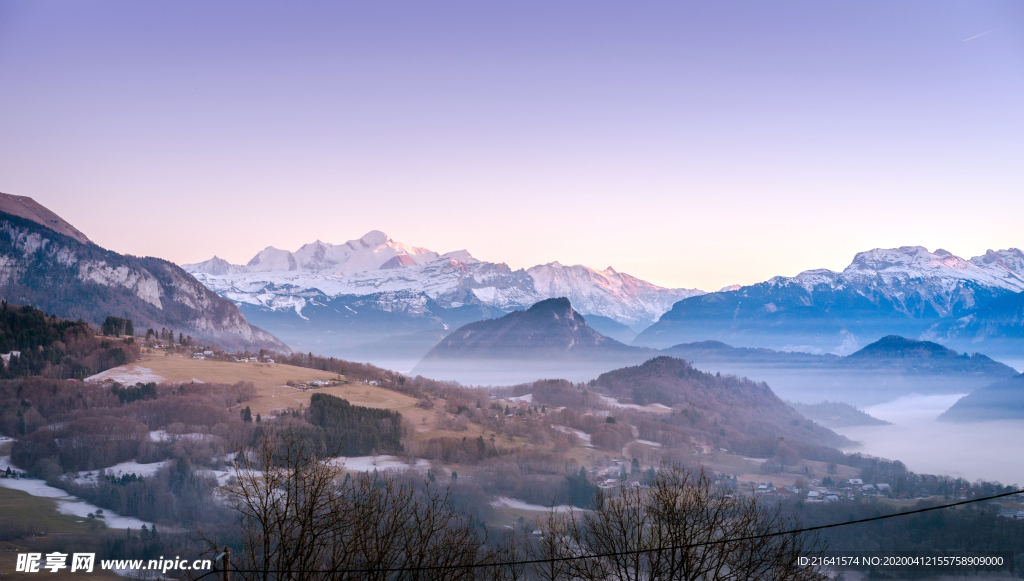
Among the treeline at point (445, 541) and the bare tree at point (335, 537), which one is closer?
the bare tree at point (335, 537)

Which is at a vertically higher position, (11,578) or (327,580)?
(327,580)

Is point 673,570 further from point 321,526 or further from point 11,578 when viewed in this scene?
point 11,578

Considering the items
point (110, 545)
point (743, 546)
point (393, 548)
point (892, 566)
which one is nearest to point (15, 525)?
point (110, 545)

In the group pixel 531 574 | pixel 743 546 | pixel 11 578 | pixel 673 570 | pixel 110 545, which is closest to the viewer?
pixel 673 570

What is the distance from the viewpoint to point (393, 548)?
39594 millimetres

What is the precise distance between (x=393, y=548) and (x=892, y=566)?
197673 mm

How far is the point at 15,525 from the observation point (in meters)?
193

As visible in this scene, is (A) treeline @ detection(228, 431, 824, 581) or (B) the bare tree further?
(A) treeline @ detection(228, 431, 824, 581)

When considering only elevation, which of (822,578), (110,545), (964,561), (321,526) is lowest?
(110,545)

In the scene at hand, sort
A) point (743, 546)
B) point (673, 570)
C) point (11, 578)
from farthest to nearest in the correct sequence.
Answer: point (11, 578) < point (743, 546) < point (673, 570)

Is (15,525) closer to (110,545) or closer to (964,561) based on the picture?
(110,545)

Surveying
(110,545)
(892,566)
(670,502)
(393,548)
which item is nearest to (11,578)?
(110,545)

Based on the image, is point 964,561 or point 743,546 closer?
point 743,546

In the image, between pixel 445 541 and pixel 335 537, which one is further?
pixel 445 541
